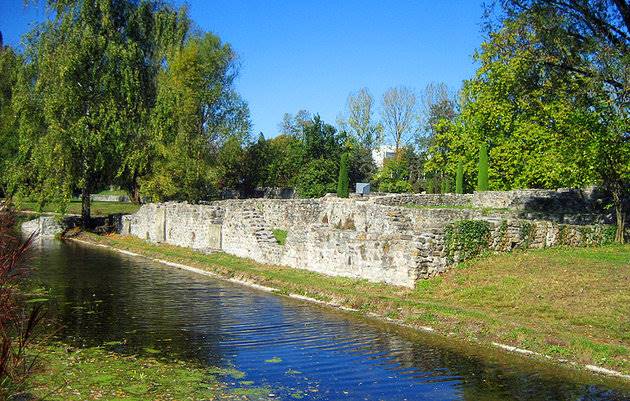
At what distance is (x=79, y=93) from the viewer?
37.4 metres

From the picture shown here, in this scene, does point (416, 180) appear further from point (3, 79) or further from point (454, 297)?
point (454, 297)

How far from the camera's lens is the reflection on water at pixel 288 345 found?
10227 mm

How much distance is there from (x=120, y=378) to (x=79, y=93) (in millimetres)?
31055

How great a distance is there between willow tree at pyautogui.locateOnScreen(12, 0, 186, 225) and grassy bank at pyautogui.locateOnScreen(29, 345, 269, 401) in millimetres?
27568

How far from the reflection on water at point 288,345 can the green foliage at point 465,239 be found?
16.4 feet

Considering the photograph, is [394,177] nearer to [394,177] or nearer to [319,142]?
[394,177]

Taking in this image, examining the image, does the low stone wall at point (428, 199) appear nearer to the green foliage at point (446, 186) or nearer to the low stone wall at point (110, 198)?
the green foliage at point (446, 186)

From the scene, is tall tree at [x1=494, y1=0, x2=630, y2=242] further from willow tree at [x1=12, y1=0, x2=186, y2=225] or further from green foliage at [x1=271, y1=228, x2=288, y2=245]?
willow tree at [x1=12, y1=0, x2=186, y2=225]

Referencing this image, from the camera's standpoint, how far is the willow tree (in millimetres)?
36500

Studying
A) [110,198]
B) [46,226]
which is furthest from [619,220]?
[110,198]

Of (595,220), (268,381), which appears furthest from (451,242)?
(595,220)

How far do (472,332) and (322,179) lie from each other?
1806 inches

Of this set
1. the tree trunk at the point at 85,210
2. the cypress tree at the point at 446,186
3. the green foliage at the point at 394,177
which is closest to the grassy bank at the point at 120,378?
the tree trunk at the point at 85,210

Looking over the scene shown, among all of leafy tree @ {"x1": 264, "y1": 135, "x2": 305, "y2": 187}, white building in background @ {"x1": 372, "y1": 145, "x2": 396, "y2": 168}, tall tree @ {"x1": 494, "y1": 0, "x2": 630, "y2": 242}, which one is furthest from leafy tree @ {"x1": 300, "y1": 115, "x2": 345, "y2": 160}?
tall tree @ {"x1": 494, "y1": 0, "x2": 630, "y2": 242}
